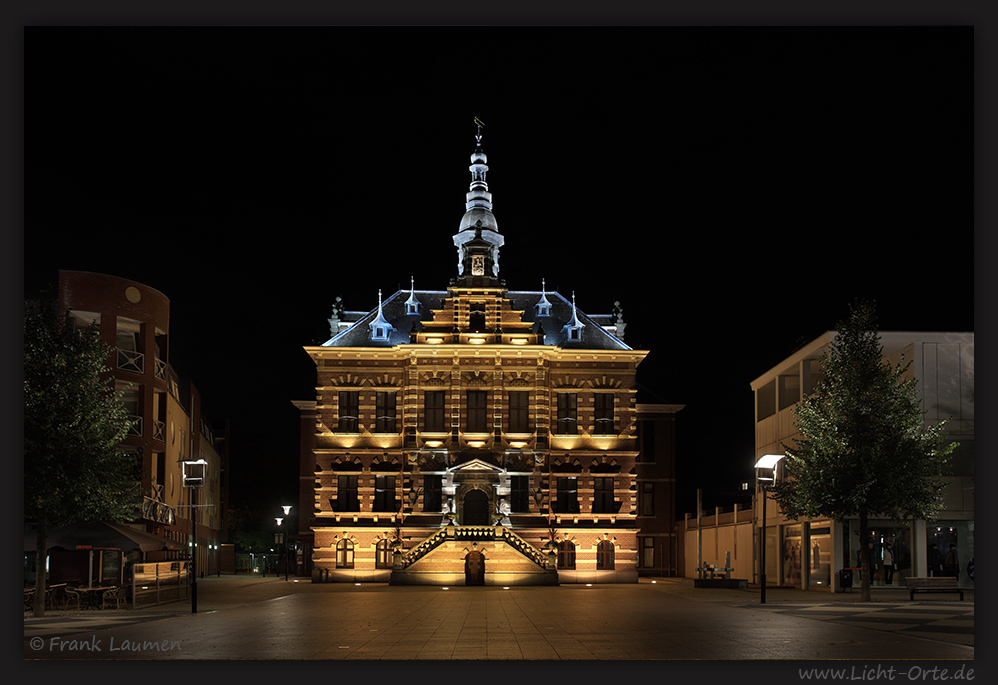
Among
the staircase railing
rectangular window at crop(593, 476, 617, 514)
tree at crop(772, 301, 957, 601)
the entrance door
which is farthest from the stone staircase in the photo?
tree at crop(772, 301, 957, 601)

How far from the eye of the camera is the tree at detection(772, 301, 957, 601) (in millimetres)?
34844

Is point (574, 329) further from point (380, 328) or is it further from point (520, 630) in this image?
point (520, 630)

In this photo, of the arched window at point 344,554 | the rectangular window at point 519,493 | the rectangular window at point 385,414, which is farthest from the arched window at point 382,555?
the rectangular window at point 519,493

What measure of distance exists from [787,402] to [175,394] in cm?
2900

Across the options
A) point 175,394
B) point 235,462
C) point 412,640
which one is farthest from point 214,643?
point 235,462

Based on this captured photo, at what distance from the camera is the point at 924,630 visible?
22.6 meters

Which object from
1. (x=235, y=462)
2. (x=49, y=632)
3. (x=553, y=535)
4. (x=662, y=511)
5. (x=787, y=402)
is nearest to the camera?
(x=49, y=632)

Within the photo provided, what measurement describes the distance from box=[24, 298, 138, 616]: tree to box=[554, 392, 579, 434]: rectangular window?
32677mm

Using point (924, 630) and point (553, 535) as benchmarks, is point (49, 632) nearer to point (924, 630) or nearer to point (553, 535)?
point (924, 630)

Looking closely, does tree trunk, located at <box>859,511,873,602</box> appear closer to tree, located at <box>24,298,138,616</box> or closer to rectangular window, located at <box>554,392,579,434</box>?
tree, located at <box>24,298,138,616</box>

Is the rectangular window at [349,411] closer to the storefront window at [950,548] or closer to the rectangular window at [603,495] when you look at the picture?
the rectangular window at [603,495]

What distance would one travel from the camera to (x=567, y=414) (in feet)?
194

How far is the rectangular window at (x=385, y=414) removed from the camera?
58219 mm

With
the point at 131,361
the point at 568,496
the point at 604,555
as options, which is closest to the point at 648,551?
the point at 604,555
